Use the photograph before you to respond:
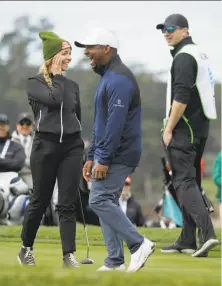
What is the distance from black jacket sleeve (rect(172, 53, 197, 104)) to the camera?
10.3m

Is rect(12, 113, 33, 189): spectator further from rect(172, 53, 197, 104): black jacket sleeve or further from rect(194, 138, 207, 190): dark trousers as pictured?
rect(172, 53, 197, 104): black jacket sleeve

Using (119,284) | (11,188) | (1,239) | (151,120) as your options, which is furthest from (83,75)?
(119,284)

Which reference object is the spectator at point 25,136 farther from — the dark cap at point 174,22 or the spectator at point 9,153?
the dark cap at point 174,22

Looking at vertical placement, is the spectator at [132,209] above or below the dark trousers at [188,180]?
below

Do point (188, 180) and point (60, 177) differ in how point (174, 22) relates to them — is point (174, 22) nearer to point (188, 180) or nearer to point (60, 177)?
point (188, 180)

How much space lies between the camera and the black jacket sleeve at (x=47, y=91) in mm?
9055

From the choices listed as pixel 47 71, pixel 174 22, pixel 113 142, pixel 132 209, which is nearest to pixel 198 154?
pixel 174 22

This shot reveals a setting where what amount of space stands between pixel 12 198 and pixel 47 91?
7423 mm

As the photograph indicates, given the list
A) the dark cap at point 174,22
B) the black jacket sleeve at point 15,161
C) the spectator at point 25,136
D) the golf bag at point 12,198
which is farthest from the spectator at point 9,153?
the dark cap at point 174,22

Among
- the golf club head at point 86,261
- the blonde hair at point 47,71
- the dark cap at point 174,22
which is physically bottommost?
the golf club head at point 86,261

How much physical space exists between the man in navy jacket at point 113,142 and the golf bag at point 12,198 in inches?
290

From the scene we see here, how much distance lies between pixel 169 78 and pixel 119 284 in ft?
13.2

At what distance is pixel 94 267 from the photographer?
30.0 feet

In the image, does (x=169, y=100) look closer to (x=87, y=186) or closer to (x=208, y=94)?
(x=208, y=94)
